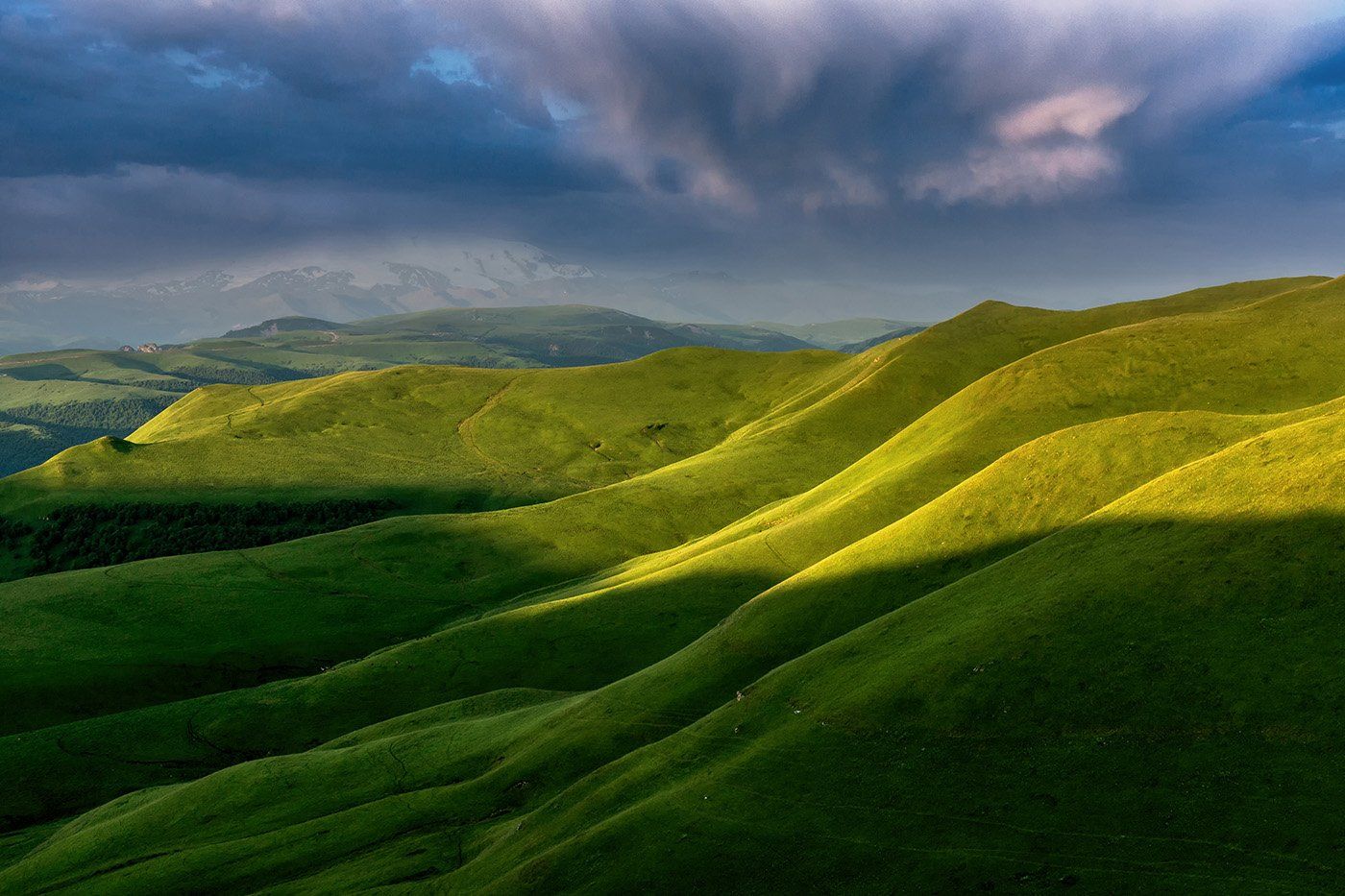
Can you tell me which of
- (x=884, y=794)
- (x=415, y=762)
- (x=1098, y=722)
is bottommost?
(x=415, y=762)

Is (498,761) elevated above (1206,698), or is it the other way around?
(1206,698)

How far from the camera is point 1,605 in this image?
476 feet

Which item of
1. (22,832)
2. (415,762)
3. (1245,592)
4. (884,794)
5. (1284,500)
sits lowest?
(22,832)

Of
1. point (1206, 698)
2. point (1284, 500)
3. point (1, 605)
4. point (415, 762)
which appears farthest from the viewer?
point (1, 605)

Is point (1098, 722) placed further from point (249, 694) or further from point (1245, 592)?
point (249, 694)

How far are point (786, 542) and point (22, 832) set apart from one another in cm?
8528

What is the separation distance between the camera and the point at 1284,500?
52.2 m

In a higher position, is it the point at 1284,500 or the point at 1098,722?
the point at 1284,500

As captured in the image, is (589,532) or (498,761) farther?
(589,532)

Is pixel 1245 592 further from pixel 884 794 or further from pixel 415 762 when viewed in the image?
pixel 415 762

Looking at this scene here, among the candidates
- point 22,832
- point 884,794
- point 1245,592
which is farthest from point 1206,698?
point 22,832

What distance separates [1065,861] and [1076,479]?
43.9 metres

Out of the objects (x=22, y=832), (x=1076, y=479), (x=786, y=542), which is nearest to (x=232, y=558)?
(x=22, y=832)

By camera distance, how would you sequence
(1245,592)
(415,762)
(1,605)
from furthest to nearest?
(1,605) < (415,762) < (1245,592)
